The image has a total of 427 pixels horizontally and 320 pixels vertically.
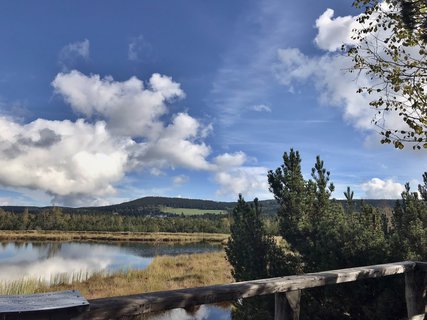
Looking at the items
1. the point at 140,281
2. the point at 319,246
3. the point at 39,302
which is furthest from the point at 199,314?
the point at 39,302

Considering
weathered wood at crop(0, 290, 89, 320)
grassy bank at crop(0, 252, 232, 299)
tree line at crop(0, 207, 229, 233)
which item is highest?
weathered wood at crop(0, 290, 89, 320)

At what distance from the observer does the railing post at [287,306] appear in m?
3.49

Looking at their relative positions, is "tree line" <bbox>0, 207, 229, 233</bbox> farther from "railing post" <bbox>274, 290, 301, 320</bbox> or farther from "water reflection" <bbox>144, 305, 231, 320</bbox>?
"railing post" <bbox>274, 290, 301, 320</bbox>

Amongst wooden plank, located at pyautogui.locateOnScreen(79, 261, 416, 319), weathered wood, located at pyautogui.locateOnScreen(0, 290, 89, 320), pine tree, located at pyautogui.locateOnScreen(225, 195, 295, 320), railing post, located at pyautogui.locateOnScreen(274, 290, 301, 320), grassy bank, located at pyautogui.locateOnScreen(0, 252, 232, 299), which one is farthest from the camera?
grassy bank, located at pyautogui.locateOnScreen(0, 252, 232, 299)

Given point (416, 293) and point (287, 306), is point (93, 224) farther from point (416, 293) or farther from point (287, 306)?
point (287, 306)

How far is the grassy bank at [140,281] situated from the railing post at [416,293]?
59.3ft

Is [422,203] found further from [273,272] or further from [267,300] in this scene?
[267,300]

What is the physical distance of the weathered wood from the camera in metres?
2.04

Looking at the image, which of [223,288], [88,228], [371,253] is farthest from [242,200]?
[88,228]

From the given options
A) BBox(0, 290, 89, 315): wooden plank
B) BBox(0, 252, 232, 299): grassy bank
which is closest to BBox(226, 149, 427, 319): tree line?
BBox(0, 290, 89, 315): wooden plank

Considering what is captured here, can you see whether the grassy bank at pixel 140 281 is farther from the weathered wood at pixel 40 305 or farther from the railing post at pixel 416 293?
the weathered wood at pixel 40 305

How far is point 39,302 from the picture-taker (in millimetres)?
2170

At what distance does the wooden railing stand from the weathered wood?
0.03 meters

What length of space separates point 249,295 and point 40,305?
1746 millimetres
